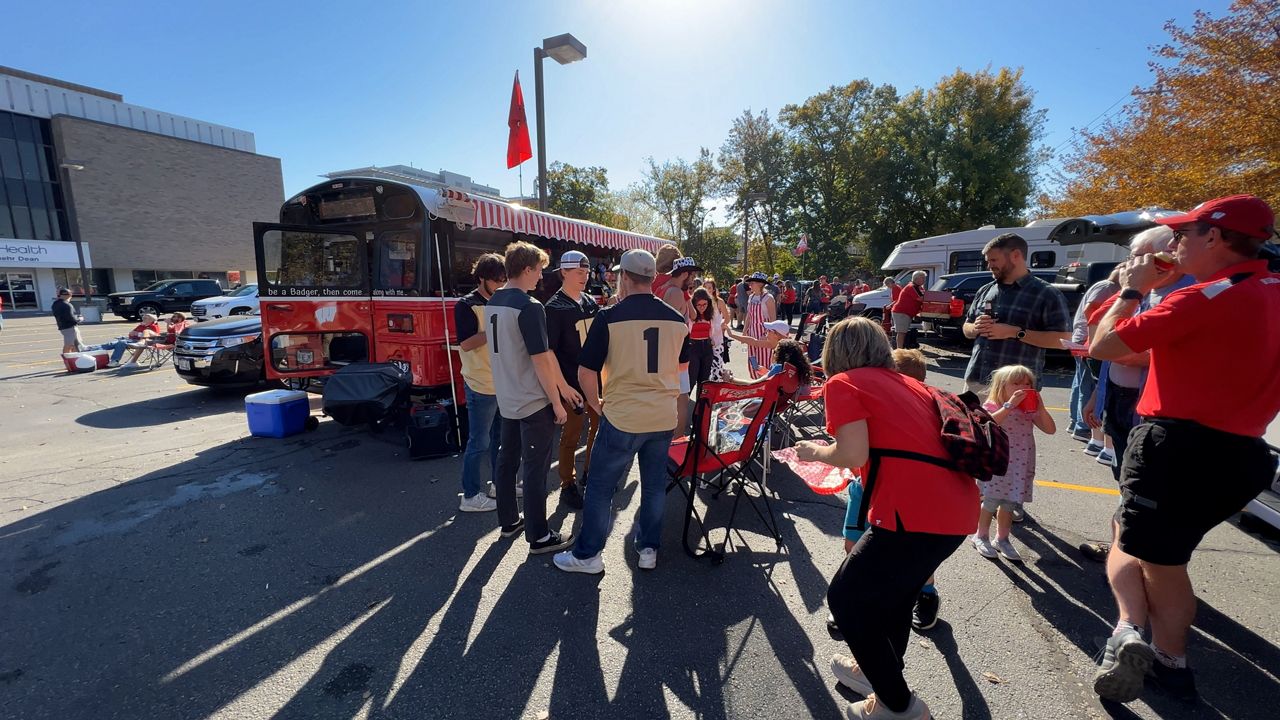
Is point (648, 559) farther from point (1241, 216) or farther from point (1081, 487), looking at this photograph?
point (1081, 487)

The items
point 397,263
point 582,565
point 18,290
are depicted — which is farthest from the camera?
point 18,290

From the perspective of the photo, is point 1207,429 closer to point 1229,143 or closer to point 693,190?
point 1229,143

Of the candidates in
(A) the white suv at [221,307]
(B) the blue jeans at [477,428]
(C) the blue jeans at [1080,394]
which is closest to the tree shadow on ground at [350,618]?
(B) the blue jeans at [477,428]

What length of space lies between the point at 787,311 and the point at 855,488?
55.7ft

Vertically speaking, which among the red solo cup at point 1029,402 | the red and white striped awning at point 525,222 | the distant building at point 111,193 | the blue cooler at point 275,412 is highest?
the distant building at point 111,193

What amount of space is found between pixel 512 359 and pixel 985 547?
3.17 metres

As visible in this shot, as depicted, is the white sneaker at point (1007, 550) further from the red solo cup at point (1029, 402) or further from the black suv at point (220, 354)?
the black suv at point (220, 354)

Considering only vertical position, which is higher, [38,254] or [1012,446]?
[38,254]

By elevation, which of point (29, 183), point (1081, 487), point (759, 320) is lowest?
point (1081, 487)

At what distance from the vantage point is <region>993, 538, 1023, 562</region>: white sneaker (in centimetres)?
315

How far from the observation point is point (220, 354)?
7.42 meters

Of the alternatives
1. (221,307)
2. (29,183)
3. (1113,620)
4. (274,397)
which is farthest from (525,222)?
(29,183)

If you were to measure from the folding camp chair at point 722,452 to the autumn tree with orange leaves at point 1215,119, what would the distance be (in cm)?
1312

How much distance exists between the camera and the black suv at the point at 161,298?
2262cm
